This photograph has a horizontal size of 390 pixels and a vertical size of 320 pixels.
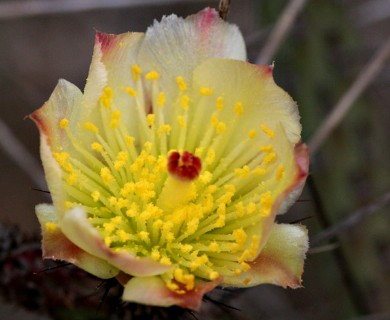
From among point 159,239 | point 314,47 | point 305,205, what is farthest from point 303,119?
point 159,239

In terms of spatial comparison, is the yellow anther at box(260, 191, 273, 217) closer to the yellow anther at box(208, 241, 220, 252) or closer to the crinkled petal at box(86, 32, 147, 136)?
the yellow anther at box(208, 241, 220, 252)

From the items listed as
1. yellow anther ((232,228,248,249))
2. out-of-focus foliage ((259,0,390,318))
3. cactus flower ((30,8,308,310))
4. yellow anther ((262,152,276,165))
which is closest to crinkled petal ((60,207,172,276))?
cactus flower ((30,8,308,310))

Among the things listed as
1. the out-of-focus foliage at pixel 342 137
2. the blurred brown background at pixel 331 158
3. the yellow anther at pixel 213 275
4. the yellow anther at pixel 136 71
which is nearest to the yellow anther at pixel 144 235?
the yellow anther at pixel 213 275

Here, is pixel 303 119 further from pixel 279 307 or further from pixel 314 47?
pixel 279 307

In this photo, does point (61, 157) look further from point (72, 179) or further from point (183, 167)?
point (183, 167)

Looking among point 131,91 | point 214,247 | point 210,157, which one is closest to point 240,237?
point 214,247

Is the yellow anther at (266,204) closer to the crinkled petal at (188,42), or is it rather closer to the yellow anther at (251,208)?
the yellow anther at (251,208)
